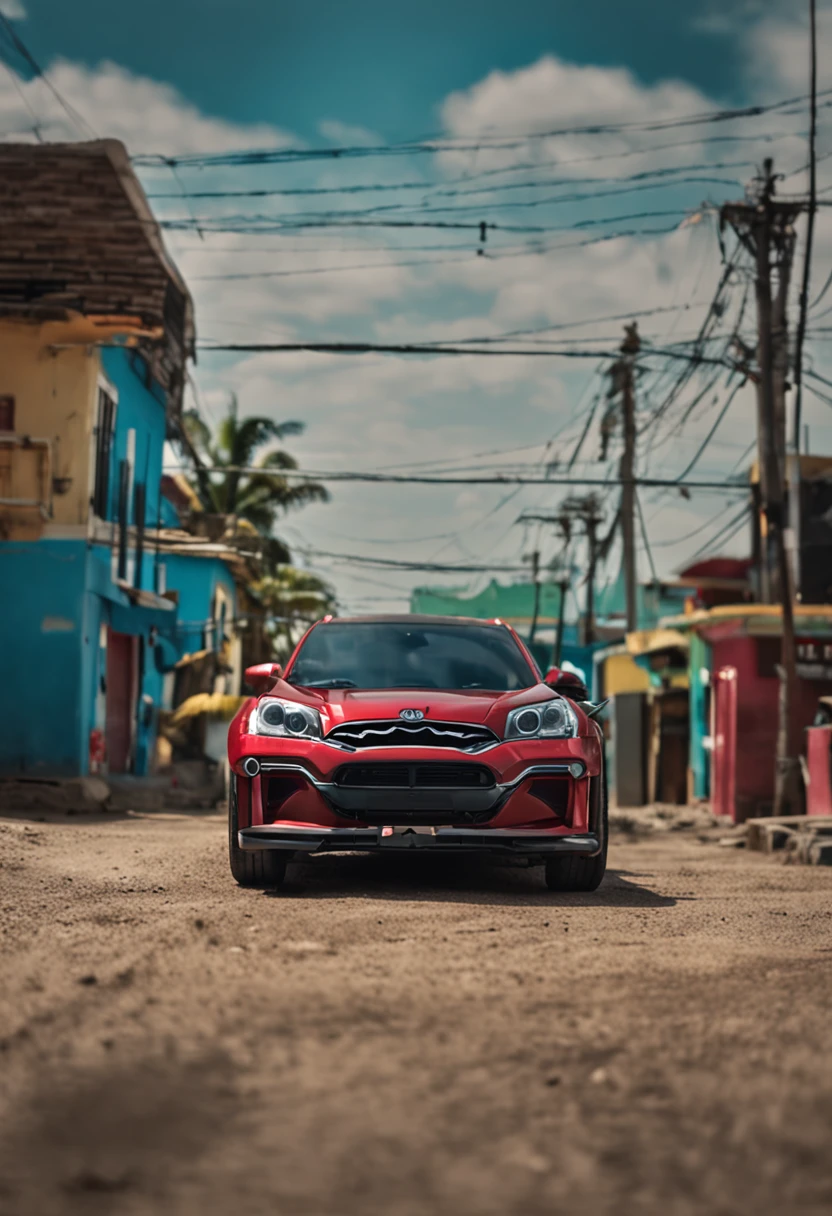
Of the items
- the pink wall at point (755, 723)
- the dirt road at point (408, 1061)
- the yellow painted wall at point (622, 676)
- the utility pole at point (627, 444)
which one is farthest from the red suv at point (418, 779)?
the yellow painted wall at point (622, 676)

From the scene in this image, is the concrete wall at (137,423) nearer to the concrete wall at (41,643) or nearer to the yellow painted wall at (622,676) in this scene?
the concrete wall at (41,643)

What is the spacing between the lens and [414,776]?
800cm

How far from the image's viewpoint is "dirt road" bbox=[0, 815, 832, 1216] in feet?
8.98

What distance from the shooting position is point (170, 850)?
11.4 metres

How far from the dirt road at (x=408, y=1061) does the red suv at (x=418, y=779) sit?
61 cm

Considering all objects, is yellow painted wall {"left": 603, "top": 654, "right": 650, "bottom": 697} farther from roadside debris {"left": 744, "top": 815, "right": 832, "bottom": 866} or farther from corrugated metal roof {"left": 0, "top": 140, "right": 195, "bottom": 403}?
roadside debris {"left": 744, "top": 815, "right": 832, "bottom": 866}

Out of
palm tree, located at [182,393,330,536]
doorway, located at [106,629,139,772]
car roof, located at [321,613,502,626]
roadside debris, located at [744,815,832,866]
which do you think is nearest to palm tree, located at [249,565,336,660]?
palm tree, located at [182,393,330,536]

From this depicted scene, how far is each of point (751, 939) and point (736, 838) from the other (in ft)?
45.9

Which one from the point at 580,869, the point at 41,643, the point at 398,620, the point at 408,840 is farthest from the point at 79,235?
the point at 408,840

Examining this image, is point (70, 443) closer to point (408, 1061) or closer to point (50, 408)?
point (50, 408)

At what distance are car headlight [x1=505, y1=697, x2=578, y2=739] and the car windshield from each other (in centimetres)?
61

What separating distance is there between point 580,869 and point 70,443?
15.3 meters

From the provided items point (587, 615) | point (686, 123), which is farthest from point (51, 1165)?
point (587, 615)

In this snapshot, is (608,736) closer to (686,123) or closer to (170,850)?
(686,123)
